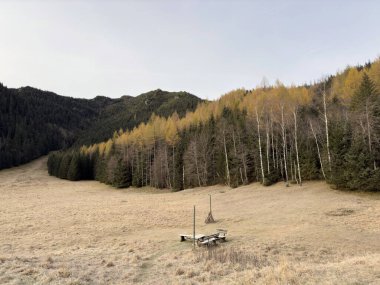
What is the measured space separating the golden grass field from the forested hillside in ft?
13.1

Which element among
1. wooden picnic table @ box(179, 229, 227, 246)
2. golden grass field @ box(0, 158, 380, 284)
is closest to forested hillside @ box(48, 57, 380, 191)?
golden grass field @ box(0, 158, 380, 284)

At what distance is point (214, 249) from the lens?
63.9 ft

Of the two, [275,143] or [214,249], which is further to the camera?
[275,143]

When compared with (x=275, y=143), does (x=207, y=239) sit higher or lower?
lower

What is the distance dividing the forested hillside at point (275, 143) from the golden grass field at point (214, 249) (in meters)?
3.99

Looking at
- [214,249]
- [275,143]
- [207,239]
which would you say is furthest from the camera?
[275,143]

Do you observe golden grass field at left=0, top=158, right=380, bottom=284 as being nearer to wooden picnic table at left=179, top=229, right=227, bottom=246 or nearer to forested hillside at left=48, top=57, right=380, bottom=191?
wooden picnic table at left=179, top=229, right=227, bottom=246

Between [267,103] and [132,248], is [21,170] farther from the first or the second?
[132,248]

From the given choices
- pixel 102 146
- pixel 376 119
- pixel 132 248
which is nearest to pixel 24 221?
pixel 132 248

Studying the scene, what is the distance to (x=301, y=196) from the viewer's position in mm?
39312

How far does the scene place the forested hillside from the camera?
40031mm

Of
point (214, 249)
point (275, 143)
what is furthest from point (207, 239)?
point (275, 143)

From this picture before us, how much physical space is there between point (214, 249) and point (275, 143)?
129 feet

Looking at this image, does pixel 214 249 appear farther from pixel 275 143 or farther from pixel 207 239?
pixel 275 143
